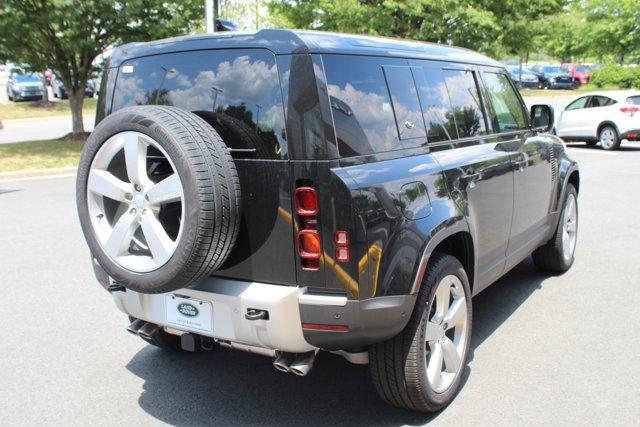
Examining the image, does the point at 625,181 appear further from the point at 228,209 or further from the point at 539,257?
the point at 228,209

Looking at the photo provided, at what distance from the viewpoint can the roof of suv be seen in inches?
116

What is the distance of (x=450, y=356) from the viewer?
3490 millimetres

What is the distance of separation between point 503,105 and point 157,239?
2.99 metres

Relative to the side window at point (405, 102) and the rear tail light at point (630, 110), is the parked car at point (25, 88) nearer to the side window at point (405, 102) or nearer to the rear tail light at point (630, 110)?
the rear tail light at point (630, 110)

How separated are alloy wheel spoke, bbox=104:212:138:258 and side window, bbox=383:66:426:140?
142 centimetres

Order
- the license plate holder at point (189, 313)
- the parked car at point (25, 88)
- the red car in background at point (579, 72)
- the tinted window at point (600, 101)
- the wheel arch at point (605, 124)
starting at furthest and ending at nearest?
the red car in background at point (579, 72)
the parked car at point (25, 88)
the tinted window at point (600, 101)
the wheel arch at point (605, 124)
the license plate holder at point (189, 313)

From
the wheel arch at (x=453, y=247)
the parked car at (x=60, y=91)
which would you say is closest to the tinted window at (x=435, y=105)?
the wheel arch at (x=453, y=247)

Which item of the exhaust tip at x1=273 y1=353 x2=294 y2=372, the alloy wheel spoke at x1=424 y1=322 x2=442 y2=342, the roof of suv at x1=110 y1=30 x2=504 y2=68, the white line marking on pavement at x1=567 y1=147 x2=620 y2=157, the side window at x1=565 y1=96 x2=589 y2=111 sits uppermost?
the roof of suv at x1=110 y1=30 x2=504 y2=68

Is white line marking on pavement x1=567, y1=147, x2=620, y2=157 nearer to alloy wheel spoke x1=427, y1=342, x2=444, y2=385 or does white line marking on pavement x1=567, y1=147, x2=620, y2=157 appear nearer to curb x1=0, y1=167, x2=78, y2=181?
curb x1=0, y1=167, x2=78, y2=181

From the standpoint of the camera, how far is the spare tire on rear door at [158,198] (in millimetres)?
2760

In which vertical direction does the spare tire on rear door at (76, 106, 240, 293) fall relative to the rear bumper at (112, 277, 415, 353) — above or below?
above

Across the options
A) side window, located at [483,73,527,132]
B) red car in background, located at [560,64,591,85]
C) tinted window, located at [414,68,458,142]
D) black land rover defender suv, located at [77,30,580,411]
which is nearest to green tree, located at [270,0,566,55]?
side window, located at [483,73,527,132]

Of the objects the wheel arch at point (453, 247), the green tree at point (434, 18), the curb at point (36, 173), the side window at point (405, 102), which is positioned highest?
the green tree at point (434, 18)

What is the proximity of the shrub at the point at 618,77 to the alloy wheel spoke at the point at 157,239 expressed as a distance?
33573 mm
